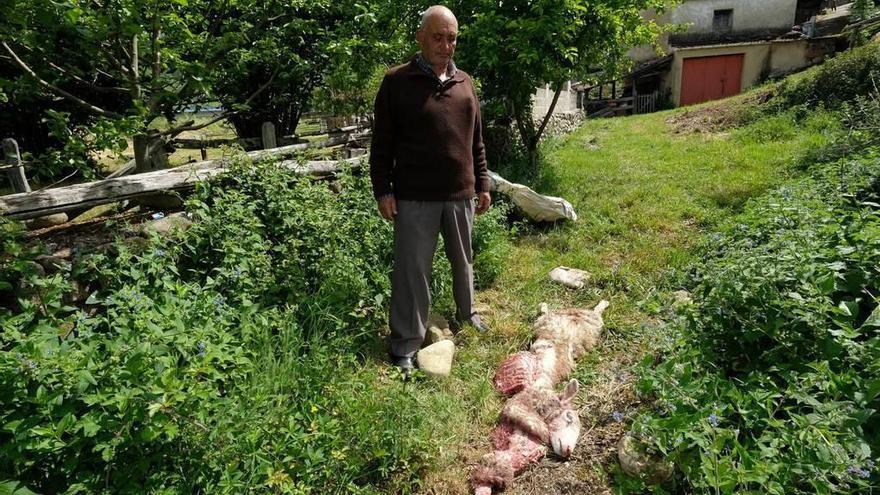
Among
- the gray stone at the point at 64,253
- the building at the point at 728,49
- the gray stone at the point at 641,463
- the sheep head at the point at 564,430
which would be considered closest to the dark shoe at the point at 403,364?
the sheep head at the point at 564,430

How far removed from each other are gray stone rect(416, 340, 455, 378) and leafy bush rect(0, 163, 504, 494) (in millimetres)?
324

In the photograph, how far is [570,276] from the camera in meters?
4.51

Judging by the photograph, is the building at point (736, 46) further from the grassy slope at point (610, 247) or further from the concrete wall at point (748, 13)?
the grassy slope at point (610, 247)

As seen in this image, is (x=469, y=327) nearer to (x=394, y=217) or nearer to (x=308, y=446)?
(x=394, y=217)

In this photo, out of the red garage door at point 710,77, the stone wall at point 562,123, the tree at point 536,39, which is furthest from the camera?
the red garage door at point 710,77

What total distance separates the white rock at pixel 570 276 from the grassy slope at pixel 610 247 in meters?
0.09

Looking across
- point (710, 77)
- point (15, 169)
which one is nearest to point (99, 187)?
point (15, 169)

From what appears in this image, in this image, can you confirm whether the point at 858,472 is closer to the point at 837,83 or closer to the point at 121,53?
the point at 121,53

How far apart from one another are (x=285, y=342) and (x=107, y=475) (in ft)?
3.65

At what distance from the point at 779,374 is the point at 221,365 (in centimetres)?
256

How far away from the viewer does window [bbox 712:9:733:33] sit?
22.9 meters

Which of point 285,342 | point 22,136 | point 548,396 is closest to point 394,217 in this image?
point 285,342

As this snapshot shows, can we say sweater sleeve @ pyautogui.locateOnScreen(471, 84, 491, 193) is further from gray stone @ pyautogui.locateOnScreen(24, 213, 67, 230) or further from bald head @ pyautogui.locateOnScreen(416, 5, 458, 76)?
gray stone @ pyautogui.locateOnScreen(24, 213, 67, 230)

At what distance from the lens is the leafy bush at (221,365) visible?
1839 millimetres
